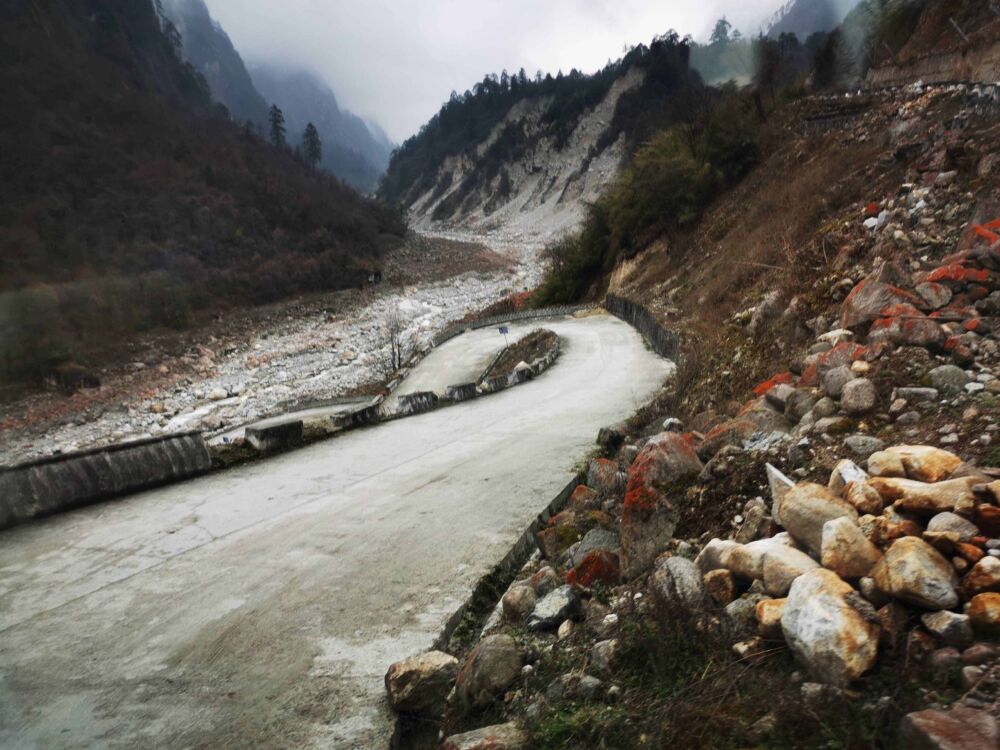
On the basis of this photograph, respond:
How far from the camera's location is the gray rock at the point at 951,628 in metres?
2.00

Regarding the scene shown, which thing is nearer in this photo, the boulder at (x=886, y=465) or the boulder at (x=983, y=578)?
the boulder at (x=983, y=578)

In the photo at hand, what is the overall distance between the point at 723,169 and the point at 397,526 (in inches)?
1217

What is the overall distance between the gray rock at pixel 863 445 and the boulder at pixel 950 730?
2.06 meters

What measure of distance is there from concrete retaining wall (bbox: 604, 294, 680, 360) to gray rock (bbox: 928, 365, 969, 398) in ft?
40.6

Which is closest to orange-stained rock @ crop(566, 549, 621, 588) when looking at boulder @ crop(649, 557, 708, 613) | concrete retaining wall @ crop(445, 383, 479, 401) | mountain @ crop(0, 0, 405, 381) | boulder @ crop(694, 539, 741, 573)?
boulder @ crop(649, 557, 708, 613)

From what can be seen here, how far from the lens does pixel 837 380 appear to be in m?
4.67

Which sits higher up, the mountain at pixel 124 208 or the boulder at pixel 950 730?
the mountain at pixel 124 208

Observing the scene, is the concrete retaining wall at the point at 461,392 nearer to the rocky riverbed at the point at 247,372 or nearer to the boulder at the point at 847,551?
the boulder at the point at 847,551

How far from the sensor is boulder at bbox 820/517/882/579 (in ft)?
7.91

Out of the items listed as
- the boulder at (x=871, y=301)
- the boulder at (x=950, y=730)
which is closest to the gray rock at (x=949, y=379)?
the boulder at (x=871, y=301)

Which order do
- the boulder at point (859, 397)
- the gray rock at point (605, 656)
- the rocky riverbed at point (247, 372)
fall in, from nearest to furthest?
the gray rock at point (605, 656)
the boulder at point (859, 397)
the rocky riverbed at point (247, 372)

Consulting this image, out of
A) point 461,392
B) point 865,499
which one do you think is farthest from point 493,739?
point 461,392

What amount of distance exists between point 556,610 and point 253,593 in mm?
2584

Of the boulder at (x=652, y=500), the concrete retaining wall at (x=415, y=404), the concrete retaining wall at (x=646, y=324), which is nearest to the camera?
the boulder at (x=652, y=500)
